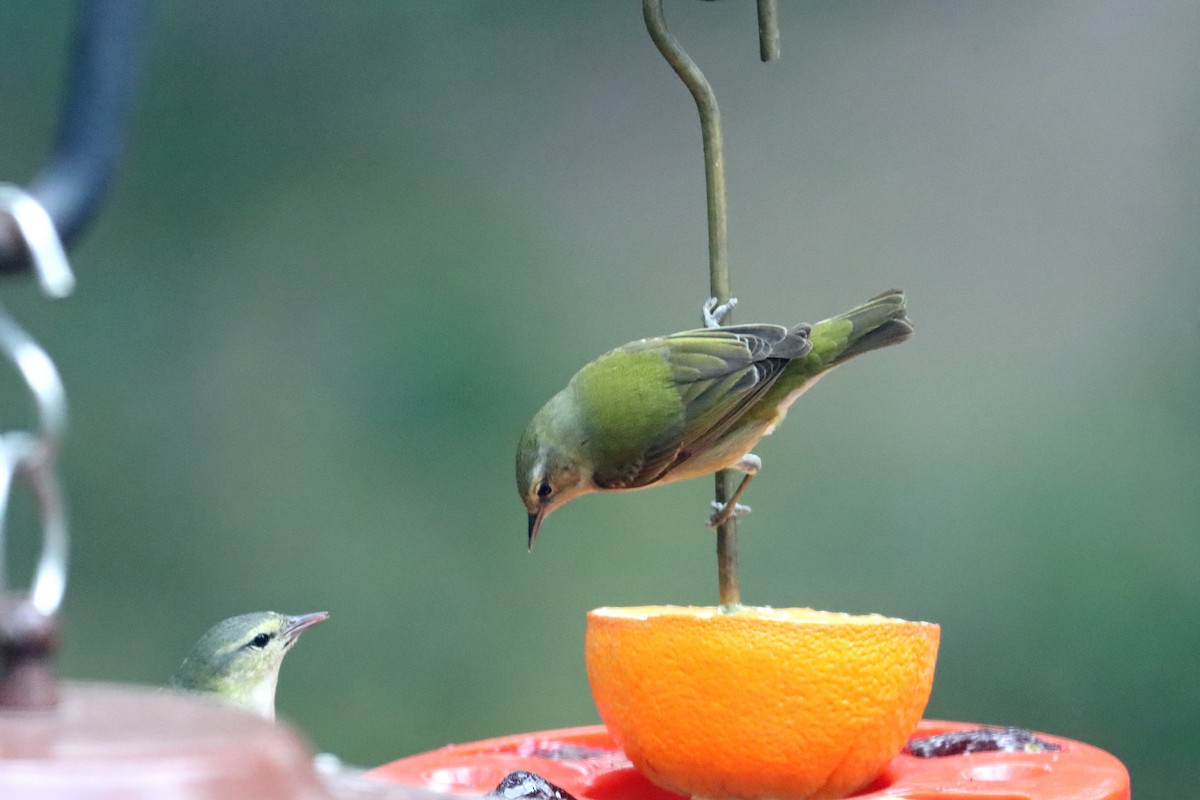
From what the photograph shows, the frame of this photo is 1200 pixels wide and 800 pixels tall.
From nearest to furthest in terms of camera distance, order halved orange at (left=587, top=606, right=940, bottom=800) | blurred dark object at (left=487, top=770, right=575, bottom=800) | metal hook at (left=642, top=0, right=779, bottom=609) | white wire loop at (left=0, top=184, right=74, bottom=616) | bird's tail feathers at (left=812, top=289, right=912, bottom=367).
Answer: white wire loop at (left=0, top=184, right=74, bottom=616)
blurred dark object at (left=487, top=770, right=575, bottom=800)
halved orange at (left=587, top=606, right=940, bottom=800)
metal hook at (left=642, top=0, right=779, bottom=609)
bird's tail feathers at (left=812, top=289, right=912, bottom=367)

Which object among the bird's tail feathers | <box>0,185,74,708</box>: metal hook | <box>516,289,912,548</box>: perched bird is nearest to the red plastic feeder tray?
<box>516,289,912,548</box>: perched bird

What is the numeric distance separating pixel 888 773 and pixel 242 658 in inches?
35.7

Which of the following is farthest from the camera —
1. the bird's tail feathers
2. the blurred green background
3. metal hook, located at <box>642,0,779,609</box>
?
the blurred green background

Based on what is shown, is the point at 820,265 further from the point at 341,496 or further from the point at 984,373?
the point at 341,496

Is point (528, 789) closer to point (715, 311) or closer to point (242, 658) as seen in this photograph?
point (715, 311)

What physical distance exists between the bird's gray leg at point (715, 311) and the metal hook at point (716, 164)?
0.01 meters

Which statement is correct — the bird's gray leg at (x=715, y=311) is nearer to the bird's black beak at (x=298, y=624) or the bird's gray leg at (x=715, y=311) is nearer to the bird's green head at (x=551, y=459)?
the bird's green head at (x=551, y=459)

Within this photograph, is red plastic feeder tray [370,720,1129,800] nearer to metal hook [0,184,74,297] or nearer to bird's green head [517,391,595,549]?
bird's green head [517,391,595,549]

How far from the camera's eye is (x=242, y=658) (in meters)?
1.93

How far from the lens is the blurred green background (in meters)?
3.31

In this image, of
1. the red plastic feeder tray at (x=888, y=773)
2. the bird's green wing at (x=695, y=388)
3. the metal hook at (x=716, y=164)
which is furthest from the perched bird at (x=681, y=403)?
the red plastic feeder tray at (x=888, y=773)

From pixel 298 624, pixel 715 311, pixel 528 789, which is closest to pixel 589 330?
pixel 298 624

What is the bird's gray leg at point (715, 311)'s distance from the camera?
1629 millimetres

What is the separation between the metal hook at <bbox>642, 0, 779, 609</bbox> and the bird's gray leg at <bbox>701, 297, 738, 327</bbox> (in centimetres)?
1
